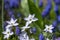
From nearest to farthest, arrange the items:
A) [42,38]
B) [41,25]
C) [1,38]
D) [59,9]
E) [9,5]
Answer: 1. [42,38]
2. [1,38]
3. [41,25]
4. [59,9]
5. [9,5]

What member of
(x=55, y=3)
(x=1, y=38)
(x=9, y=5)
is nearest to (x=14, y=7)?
(x=9, y=5)

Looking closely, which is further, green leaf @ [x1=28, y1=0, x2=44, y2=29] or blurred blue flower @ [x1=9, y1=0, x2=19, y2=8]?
blurred blue flower @ [x1=9, y1=0, x2=19, y2=8]

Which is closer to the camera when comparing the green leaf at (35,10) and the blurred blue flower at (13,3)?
the green leaf at (35,10)

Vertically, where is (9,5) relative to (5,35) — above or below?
above

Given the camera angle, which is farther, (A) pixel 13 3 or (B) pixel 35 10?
(A) pixel 13 3

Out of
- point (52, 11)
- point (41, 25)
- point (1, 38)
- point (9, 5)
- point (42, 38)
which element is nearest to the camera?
point (42, 38)

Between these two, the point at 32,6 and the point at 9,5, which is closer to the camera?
the point at 32,6

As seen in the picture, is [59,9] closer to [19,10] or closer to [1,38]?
[19,10]

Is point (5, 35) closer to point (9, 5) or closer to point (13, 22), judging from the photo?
point (13, 22)

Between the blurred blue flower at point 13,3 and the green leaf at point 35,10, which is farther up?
the blurred blue flower at point 13,3

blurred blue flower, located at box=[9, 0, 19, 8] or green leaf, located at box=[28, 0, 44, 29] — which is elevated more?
blurred blue flower, located at box=[9, 0, 19, 8]
